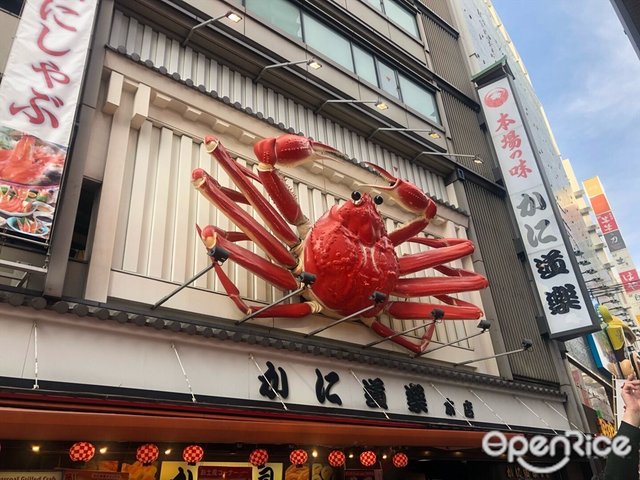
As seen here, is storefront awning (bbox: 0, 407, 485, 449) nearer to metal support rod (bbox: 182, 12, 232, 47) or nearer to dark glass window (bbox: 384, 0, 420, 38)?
metal support rod (bbox: 182, 12, 232, 47)

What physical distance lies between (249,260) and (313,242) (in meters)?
1.18

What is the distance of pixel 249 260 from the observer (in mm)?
7051

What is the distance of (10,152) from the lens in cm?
528

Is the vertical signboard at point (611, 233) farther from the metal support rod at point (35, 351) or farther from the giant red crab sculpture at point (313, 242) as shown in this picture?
the metal support rod at point (35, 351)

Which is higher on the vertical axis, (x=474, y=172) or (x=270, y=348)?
(x=474, y=172)

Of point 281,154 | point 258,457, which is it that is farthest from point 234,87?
point 258,457

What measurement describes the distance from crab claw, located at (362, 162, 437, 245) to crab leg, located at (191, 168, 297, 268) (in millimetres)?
2064

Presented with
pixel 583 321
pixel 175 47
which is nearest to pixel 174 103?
pixel 175 47

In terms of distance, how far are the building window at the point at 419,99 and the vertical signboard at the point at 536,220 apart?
2.03 metres

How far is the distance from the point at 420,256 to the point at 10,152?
21.9ft

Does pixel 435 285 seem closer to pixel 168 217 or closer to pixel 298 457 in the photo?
pixel 298 457

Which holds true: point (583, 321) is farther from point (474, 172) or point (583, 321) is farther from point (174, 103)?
point (174, 103)

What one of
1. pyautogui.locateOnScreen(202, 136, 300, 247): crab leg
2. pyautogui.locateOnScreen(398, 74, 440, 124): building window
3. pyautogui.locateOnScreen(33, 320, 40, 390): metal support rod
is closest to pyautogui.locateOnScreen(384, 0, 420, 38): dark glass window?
pyautogui.locateOnScreen(398, 74, 440, 124): building window

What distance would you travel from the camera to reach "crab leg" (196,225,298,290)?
21.6 feet
